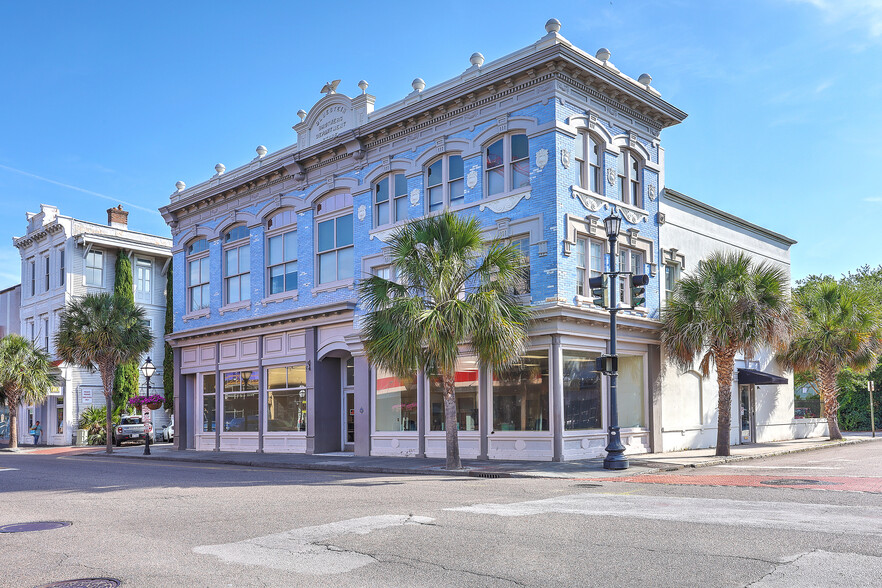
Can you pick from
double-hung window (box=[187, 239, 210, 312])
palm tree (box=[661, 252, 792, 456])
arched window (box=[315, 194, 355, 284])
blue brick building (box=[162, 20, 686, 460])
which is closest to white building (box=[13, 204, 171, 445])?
double-hung window (box=[187, 239, 210, 312])

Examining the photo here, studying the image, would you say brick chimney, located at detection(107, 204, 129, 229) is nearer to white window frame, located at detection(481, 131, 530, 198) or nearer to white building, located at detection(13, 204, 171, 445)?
white building, located at detection(13, 204, 171, 445)

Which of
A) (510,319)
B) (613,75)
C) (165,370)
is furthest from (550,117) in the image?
(165,370)

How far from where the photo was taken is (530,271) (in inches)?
823

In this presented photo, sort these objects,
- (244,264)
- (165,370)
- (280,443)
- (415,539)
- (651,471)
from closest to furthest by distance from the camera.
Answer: (415,539) < (651,471) < (280,443) < (244,264) < (165,370)

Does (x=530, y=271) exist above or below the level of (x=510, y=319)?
above

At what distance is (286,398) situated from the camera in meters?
28.0

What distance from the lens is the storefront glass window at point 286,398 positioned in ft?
90.1

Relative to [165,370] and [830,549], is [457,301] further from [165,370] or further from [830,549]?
[165,370]

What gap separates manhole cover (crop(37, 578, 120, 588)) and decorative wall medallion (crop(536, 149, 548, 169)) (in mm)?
16042

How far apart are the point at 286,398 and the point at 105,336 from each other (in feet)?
30.6

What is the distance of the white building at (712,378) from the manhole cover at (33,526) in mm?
17252

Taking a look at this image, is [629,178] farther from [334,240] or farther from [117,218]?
[117,218]

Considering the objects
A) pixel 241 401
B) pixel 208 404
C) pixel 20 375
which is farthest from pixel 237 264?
pixel 20 375

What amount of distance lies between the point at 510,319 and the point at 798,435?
18.8 meters
